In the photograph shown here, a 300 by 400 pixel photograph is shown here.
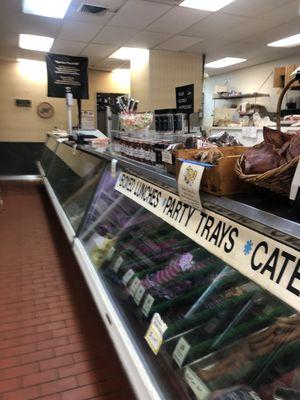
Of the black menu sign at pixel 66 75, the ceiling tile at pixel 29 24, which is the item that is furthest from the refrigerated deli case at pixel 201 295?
the black menu sign at pixel 66 75

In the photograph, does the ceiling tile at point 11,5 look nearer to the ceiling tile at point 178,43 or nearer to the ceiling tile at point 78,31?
the ceiling tile at point 78,31

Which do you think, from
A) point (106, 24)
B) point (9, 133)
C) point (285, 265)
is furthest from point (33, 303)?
point (9, 133)

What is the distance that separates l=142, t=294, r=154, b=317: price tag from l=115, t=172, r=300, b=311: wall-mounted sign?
370 mm

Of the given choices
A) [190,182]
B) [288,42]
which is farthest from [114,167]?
[288,42]

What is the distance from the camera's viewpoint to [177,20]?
4984 mm

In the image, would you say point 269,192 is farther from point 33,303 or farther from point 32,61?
point 32,61

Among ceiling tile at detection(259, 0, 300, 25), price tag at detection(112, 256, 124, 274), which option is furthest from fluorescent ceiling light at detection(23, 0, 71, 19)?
price tag at detection(112, 256, 124, 274)

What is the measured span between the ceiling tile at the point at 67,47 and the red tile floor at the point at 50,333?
173 inches

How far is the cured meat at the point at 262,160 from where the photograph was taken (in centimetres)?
104

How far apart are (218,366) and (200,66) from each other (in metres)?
7.19

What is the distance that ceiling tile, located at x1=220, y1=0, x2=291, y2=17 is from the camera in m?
4.31

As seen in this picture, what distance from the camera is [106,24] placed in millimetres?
5203

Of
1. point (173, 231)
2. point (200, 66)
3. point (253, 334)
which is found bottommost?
point (253, 334)

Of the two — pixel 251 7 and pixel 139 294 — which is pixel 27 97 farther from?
pixel 139 294
